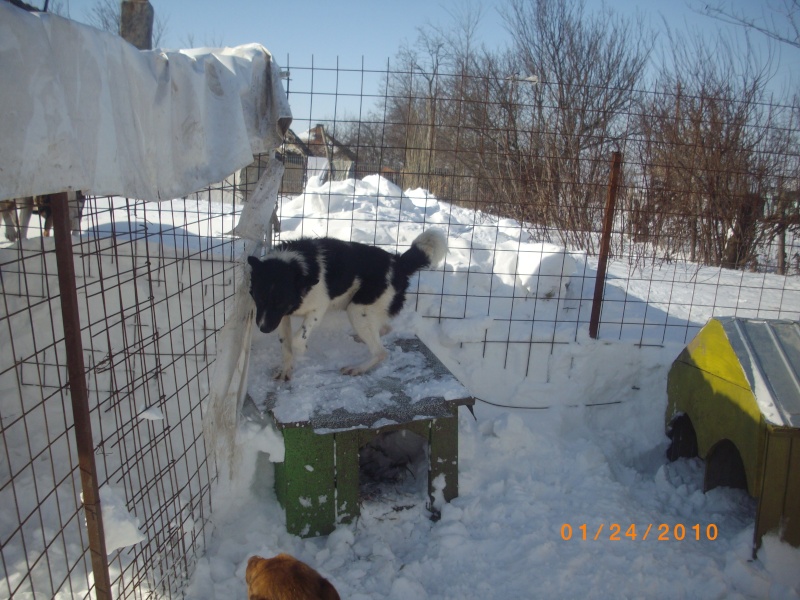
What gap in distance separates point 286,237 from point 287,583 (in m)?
4.70

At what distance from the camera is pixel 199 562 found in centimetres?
291

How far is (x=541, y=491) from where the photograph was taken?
3.67 metres

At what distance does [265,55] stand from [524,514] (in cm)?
320

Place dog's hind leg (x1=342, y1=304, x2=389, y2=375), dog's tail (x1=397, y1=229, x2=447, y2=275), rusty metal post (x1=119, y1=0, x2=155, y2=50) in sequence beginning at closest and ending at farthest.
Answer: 1. dog's hind leg (x1=342, y1=304, x2=389, y2=375)
2. dog's tail (x1=397, y1=229, x2=447, y2=275)
3. rusty metal post (x1=119, y1=0, x2=155, y2=50)

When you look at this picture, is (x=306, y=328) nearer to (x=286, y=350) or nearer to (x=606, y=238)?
(x=286, y=350)

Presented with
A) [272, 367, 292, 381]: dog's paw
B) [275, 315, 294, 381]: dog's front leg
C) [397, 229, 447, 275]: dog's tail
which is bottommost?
[272, 367, 292, 381]: dog's paw

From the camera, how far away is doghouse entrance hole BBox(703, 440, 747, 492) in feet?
11.8

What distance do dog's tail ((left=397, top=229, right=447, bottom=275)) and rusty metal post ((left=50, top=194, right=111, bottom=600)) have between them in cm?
269

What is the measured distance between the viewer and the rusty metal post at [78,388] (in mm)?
1839

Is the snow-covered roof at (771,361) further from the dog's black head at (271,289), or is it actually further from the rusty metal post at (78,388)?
the rusty metal post at (78,388)

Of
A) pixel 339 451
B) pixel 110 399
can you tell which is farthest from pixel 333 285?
pixel 110 399

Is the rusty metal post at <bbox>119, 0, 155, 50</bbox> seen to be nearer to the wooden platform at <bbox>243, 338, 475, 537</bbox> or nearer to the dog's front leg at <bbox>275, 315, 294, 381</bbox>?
the dog's front leg at <bbox>275, 315, 294, 381</bbox>

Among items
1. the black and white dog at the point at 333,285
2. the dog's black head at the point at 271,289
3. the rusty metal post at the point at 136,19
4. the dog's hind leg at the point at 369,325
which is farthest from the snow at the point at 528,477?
the rusty metal post at the point at 136,19

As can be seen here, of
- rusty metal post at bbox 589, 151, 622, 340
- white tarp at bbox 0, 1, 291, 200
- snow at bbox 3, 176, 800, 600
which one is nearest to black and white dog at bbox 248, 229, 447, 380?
snow at bbox 3, 176, 800, 600
